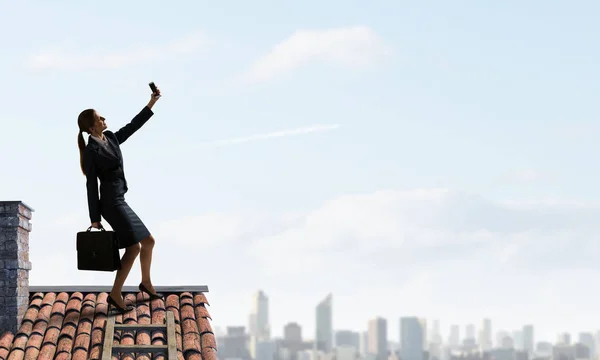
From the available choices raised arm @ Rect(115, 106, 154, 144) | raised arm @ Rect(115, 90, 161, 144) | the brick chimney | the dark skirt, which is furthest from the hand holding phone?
the brick chimney

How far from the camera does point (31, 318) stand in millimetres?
12906

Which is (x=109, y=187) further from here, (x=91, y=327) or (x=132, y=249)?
(x=91, y=327)

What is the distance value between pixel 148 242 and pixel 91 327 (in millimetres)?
1361

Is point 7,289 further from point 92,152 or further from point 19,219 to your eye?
point 92,152

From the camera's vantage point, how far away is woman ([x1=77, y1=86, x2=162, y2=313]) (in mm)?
12508

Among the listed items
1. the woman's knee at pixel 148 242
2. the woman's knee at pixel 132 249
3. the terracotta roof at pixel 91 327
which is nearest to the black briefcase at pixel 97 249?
the woman's knee at pixel 132 249

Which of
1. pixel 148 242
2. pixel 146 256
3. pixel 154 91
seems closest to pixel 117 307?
pixel 146 256

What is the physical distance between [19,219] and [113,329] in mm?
2039

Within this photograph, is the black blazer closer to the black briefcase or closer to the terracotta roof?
the black briefcase

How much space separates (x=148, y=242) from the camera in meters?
12.9

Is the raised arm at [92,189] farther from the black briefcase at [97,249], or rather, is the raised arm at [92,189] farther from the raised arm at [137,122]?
the raised arm at [137,122]

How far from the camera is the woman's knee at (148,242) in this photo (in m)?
12.9

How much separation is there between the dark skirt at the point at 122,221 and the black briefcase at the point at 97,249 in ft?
0.60

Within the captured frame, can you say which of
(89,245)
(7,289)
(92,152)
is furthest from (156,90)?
(7,289)
